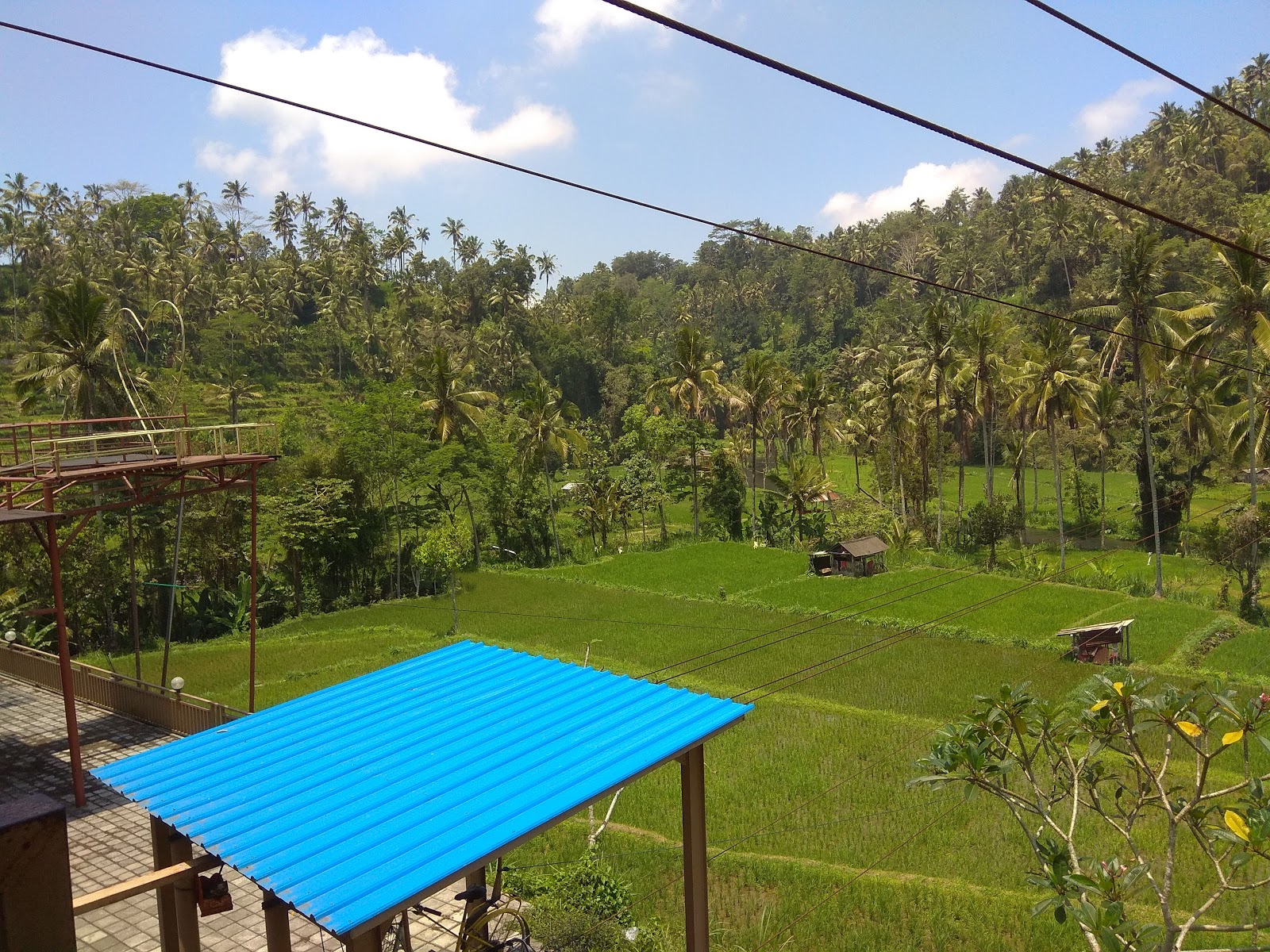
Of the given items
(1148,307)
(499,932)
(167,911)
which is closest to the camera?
(167,911)

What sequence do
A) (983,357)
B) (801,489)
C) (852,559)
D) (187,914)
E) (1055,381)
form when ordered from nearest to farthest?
(187,914), (1055,381), (852,559), (983,357), (801,489)

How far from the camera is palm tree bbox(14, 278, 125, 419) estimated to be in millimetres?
21016

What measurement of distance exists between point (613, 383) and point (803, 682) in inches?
1743

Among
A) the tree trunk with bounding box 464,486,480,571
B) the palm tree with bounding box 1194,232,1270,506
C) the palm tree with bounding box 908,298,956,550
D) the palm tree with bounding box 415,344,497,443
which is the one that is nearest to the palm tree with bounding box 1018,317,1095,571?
the palm tree with bounding box 908,298,956,550

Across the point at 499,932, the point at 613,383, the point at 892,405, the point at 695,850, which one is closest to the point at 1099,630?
the point at 499,932

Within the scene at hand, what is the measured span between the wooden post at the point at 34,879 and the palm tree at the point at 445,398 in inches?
1256

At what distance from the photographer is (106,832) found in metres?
11.8

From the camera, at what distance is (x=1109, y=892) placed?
5766mm

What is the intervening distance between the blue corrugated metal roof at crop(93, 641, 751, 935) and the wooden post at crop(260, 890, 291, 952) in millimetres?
371

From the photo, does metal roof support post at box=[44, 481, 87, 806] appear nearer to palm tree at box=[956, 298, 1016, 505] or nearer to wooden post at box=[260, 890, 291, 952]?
wooden post at box=[260, 890, 291, 952]

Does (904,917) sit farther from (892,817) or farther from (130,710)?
(130,710)

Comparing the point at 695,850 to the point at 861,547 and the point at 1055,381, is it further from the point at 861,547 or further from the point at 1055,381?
the point at 1055,381

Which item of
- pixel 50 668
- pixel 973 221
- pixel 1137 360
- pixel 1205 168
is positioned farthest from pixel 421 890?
pixel 973 221

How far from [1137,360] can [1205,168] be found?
4143 centimetres
